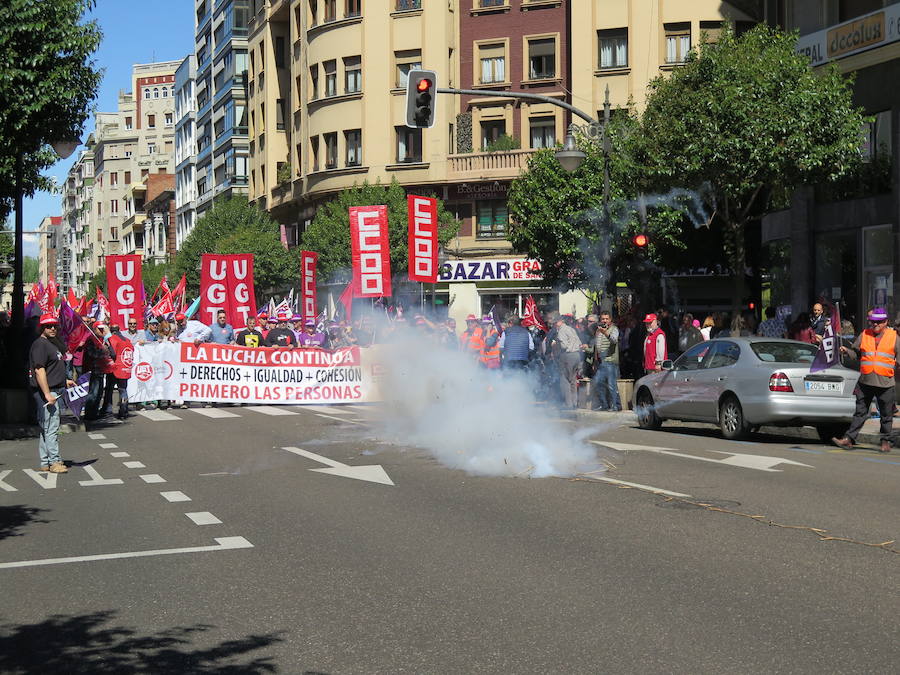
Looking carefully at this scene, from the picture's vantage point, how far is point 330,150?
5159 centimetres

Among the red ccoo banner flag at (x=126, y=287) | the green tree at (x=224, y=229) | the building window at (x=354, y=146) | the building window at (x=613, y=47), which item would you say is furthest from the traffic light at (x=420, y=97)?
the green tree at (x=224, y=229)

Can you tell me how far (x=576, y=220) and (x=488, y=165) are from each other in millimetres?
11310

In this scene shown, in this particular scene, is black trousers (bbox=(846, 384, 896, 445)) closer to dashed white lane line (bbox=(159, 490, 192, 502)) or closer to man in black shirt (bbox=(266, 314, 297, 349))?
dashed white lane line (bbox=(159, 490, 192, 502))

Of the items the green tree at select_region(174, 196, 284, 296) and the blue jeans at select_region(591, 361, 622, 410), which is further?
the green tree at select_region(174, 196, 284, 296)

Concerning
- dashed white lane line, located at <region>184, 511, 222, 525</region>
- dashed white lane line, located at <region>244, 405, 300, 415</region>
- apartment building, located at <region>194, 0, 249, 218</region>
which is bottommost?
dashed white lane line, located at <region>244, 405, 300, 415</region>

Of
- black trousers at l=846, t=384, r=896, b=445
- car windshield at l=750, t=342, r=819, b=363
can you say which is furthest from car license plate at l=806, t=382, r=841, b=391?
black trousers at l=846, t=384, r=896, b=445

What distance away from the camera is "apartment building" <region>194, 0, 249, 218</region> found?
7144 cm

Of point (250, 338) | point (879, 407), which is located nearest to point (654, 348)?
point (879, 407)

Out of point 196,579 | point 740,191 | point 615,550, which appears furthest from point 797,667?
point 740,191

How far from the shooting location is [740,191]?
25.5 metres

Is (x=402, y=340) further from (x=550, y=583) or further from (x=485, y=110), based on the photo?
(x=485, y=110)

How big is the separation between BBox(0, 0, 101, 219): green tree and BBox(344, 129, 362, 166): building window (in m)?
30.1

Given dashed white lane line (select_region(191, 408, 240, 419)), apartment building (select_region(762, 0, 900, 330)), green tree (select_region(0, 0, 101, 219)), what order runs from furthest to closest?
1. apartment building (select_region(762, 0, 900, 330))
2. dashed white lane line (select_region(191, 408, 240, 419))
3. green tree (select_region(0, 0, 101, 219))

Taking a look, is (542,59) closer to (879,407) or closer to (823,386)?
(823,386)
